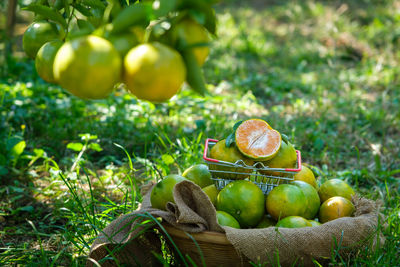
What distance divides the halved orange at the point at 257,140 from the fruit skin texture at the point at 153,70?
3.42ft

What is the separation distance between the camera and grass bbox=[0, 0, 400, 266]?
210 cm

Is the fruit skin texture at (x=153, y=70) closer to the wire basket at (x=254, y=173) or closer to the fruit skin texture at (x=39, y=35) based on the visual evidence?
the fruit skin texture at (x=39, y=35)

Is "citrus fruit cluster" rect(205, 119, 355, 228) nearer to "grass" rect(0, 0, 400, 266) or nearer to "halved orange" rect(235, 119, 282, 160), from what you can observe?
"halved orange" rect(235, 119, 282, 160)

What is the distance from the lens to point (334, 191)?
6.22ft

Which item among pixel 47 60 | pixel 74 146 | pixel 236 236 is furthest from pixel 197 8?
pixel 74 146

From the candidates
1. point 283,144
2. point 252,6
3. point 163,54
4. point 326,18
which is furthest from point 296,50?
point 163,54

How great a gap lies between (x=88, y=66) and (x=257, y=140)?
47.1 inches

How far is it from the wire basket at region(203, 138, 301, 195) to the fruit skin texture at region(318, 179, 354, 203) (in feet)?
0.68

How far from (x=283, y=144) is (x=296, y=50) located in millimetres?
4440

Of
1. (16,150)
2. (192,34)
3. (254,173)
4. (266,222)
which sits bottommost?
(16,150)

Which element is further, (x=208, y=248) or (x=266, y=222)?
(x=266, y=222)

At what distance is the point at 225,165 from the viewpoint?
174 centimetres

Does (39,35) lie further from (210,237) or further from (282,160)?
(282,160)

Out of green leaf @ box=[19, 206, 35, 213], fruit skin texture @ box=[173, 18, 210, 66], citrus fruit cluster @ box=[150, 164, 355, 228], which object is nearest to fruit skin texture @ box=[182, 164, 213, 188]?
citrus fruit cluster @ box=[150, 164, 355, 228]
